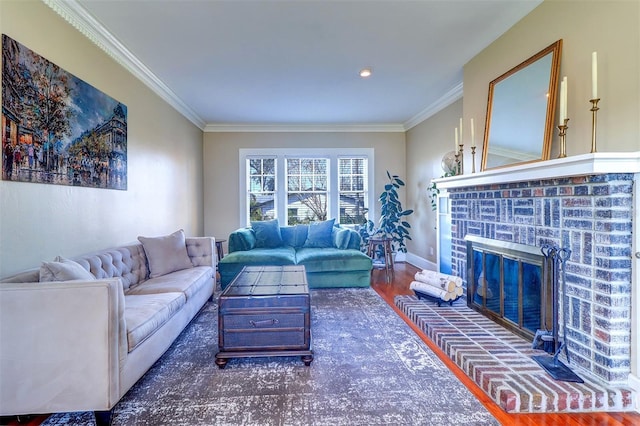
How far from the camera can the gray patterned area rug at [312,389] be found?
1.78 meters

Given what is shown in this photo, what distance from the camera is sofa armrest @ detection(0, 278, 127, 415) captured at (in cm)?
166

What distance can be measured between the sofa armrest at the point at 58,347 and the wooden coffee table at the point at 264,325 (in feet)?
2.40

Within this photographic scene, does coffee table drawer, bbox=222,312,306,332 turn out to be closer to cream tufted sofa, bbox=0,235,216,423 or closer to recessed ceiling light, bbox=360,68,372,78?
cream tufted sofa, bbox=0,235,216,423

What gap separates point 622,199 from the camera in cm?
183

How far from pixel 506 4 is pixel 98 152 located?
361 cm

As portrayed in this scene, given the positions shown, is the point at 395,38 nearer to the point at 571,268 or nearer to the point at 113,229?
the point at 571,268

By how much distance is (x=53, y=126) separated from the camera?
2.35 m

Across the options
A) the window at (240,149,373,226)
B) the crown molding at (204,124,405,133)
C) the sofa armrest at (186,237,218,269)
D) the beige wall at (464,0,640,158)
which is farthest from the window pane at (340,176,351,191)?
the beige wall at (464,0,640,158)

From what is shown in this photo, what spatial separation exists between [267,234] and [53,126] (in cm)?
309

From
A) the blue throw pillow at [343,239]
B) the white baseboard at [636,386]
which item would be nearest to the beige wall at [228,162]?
the blue throw pillow at [343,239]

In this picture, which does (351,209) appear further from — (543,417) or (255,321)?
(543,417)

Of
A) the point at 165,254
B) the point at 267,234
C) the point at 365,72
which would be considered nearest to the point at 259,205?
the point at 267,234

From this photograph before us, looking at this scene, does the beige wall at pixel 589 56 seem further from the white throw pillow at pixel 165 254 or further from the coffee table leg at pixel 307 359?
the white throw pillow at pixel 165 254

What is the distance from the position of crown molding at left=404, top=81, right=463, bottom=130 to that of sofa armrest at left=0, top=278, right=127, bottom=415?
4.35 metres
